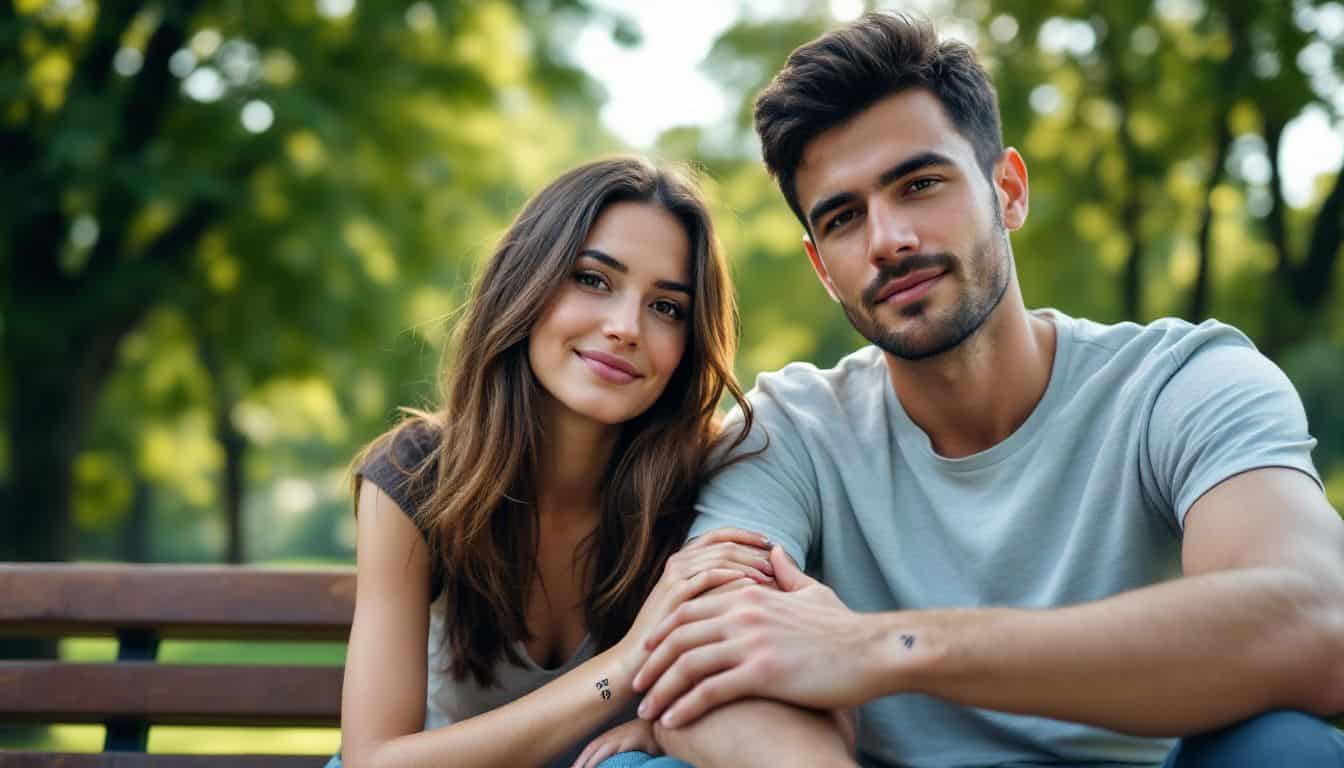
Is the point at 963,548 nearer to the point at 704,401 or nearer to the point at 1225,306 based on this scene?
the point at 704,401

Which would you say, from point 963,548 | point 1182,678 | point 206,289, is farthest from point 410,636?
point 206,289

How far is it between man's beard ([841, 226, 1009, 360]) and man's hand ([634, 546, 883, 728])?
0.68 meters

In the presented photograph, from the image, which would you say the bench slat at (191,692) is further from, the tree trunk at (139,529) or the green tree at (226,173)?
the tree trunk at (139,529)

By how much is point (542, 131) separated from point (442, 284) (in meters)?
2.55

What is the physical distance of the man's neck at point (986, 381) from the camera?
2971 millimetres

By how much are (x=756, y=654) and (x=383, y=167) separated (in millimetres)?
8689

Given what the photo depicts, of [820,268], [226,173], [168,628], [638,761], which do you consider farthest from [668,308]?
[226,173]

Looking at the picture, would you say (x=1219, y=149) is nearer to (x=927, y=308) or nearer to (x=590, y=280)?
(x=927, y=308)

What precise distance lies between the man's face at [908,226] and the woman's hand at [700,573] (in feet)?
2.00

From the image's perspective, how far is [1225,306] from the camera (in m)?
10.5

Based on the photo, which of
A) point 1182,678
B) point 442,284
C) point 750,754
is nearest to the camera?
point 1182,678

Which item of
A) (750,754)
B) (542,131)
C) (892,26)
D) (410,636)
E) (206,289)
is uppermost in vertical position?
(542,131)

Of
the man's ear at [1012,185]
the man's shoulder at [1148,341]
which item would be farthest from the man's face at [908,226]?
the man's shoulder at [1148,341]

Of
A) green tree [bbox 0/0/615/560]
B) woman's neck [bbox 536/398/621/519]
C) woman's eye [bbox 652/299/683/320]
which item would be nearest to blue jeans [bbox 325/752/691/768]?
woman's neck [bbox 536/398/621/519]
